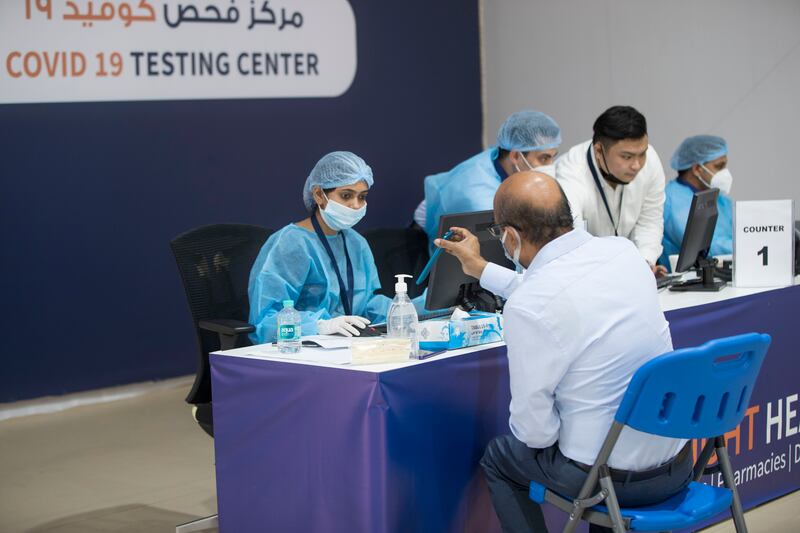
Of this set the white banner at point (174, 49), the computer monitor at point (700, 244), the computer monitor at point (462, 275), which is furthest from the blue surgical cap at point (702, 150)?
the computer monitor at point (462, 275)

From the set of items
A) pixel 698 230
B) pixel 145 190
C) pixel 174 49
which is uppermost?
pixel 174 49

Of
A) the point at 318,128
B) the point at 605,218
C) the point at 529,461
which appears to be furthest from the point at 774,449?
the point at 318,128

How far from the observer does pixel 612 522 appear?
7.66ft

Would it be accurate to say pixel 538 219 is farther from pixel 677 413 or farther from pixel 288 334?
pixel 288 334

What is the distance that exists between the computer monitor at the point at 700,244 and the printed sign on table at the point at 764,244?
0.11 meters

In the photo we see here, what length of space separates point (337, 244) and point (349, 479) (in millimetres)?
1150

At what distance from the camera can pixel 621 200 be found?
447 centimetres

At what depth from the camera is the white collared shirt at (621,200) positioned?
14.3 ft

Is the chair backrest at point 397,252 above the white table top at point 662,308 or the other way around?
above

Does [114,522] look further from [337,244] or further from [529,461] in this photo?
[529,461]

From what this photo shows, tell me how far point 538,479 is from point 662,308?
1.09 m

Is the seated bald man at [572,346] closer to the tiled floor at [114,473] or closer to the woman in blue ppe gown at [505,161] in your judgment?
the tiled floor at [114,473]

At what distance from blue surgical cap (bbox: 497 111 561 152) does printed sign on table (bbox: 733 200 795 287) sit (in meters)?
0.85

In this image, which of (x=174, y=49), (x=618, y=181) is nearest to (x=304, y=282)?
(x=618, y=181)
